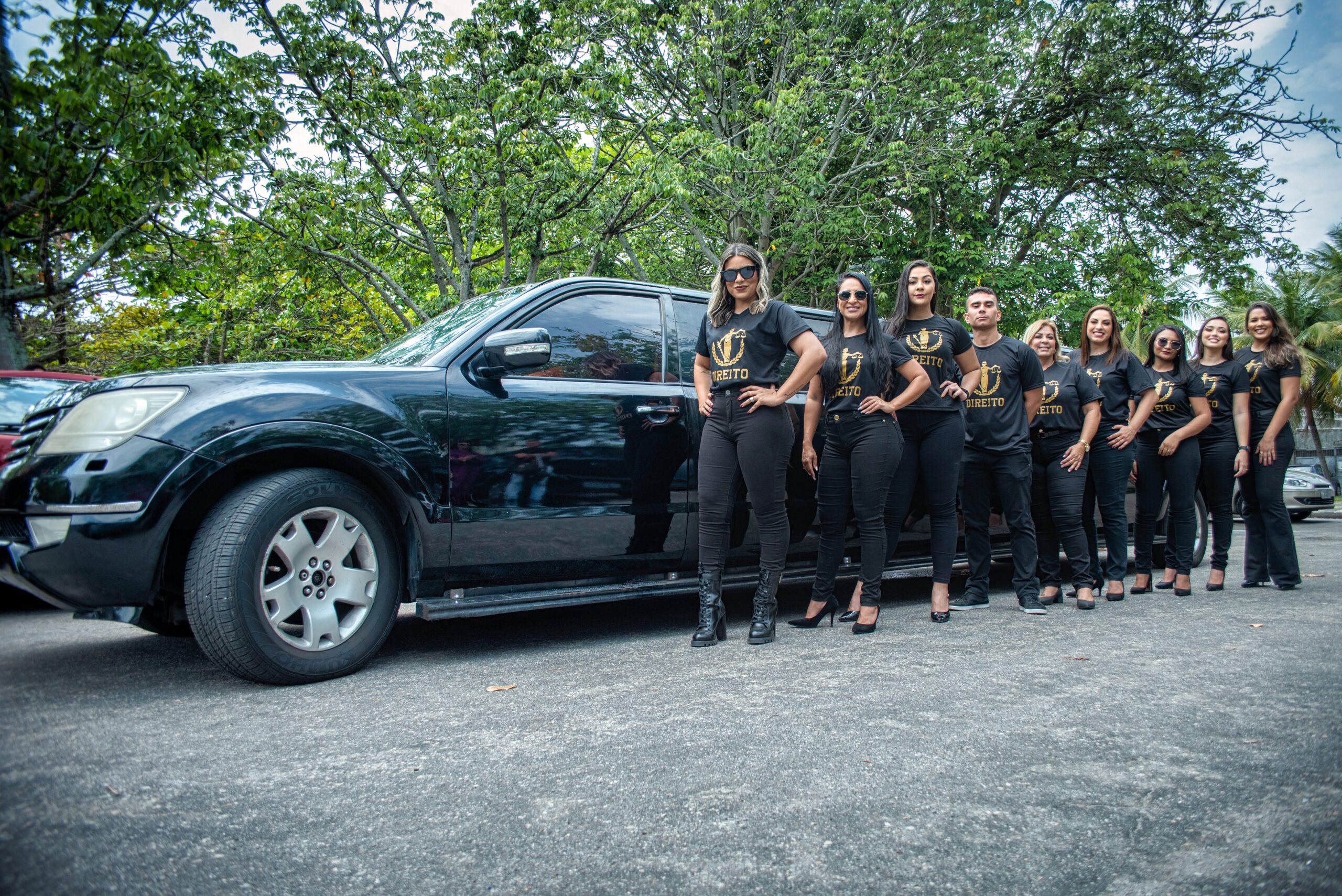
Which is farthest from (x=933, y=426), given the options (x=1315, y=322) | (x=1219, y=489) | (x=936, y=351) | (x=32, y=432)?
(x=1315, y=322)

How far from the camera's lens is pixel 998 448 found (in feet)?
17.1

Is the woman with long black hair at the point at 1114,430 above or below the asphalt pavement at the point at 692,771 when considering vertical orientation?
above

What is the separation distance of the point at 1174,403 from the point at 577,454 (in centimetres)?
438

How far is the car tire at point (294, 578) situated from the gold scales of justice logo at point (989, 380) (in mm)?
3460

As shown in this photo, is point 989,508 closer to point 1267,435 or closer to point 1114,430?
point 1114,430

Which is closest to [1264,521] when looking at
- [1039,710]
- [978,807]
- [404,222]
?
[1039,710]

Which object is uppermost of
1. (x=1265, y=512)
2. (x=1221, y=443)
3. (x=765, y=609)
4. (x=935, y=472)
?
(x=1221, y=443)

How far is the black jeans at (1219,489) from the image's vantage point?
613cm

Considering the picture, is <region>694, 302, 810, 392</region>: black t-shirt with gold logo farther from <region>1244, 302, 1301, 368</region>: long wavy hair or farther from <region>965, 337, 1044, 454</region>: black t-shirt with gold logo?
<region>1244, 302, 1301, 368</region>: long wavy hair

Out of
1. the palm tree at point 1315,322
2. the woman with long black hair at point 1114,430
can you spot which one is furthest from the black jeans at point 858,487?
the palm tree at point 1315,322

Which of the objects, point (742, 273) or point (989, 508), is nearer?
point (742, 273)

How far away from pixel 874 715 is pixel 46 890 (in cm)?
210

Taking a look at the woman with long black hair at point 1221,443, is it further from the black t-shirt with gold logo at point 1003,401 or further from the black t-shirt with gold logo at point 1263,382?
the black t-shirt with gold logo at point 1003,401

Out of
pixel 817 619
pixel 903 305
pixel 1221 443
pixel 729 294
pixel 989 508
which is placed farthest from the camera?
pixel 1221 443
